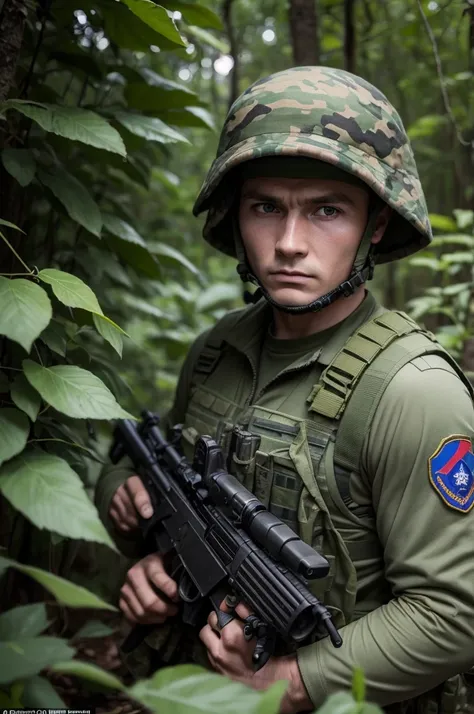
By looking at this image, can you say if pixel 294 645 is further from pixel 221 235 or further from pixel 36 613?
pixel 221 235

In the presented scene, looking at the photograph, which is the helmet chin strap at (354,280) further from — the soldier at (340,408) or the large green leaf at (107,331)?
the large green leaf at (107,331)

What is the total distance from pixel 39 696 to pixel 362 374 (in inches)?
45.4

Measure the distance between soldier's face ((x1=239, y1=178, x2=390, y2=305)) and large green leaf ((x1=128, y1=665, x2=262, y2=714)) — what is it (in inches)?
47.4

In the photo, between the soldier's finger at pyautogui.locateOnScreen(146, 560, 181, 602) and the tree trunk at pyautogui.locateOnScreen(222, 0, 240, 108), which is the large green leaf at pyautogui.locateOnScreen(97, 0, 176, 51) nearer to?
the tree trunk at pyautogui.locateOnScreen(222, 0, 240, 108)

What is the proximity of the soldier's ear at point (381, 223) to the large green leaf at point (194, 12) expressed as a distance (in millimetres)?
1034

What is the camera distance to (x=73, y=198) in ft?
6.75

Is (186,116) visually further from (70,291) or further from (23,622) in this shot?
(23,622)

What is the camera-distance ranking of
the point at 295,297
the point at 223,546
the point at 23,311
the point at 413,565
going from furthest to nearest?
1. the point at 295,297
2. the point at 223,546
3. the point at 413,565
4. the point at 23,311

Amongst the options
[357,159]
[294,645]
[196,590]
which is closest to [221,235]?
[357,159]

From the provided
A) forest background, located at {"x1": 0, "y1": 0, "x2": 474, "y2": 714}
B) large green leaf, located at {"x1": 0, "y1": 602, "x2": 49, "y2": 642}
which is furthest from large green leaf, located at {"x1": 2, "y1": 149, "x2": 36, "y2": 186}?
large green leaf, located at {"x1": 0, "y1": 602, "x2": 49, "y2": 642}

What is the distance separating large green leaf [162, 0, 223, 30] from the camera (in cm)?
229

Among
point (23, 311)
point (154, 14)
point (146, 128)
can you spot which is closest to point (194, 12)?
point (146, 128)

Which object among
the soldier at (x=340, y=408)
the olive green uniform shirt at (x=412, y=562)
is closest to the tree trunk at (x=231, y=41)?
the soldier at (x=340, y=408)

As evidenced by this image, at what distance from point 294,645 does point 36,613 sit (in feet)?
2.66
